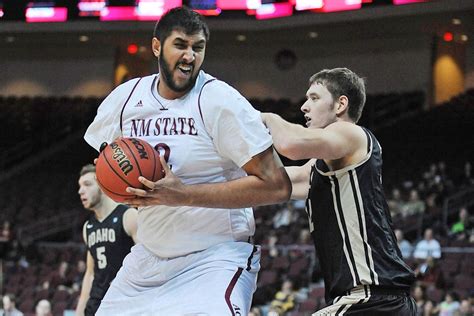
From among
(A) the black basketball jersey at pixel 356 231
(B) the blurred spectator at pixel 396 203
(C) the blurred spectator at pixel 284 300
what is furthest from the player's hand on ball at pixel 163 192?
(B) the blurred spectator at pixel 396 203

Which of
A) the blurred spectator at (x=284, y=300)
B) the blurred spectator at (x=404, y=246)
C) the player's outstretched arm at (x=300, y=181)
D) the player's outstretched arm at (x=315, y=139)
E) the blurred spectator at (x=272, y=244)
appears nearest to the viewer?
the player's outstretched arm at (x=315, y=139)

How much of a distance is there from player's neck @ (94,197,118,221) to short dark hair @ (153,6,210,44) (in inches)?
119

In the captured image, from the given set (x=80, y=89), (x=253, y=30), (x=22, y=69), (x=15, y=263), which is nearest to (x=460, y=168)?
(x=253, y=30)

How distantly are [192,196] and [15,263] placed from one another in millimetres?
14742

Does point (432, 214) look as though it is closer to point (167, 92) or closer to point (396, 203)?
point (396, 203)

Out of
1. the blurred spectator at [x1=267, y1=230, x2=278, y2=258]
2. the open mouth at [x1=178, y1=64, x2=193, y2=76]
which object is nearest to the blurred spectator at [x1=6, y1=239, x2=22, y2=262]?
the blurred spectator at [x1=267, y1=230, x2=278, y2=258]

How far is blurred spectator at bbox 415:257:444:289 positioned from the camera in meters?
11.9

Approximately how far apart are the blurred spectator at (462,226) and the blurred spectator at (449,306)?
3488 millimetres

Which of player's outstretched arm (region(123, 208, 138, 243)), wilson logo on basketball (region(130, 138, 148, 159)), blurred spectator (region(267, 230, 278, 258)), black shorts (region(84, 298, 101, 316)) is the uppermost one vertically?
wilson logo on basketball (region(130, 138, 148, 159))

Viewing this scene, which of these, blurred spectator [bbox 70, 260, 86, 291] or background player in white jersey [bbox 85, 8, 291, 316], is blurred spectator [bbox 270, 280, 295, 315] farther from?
background player in white jersey [bbox 85, 8, 291, 316]

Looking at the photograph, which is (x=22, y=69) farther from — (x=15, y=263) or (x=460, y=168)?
(x=460, y=168)

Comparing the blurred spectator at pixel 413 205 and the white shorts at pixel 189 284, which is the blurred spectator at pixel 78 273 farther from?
the white shorts at pixel 189 284

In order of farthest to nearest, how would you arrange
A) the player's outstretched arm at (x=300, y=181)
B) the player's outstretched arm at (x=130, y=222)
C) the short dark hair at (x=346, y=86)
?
the player's outstretched arm at (x=130, y=222)
the player's outstretched arm at (x=300, y=181)
the short dark hair at (x=346, y=86)

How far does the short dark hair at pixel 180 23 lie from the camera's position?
12.4 ft
